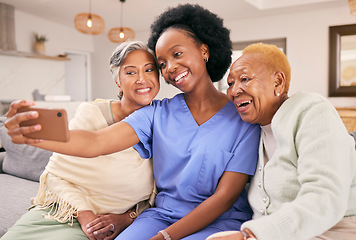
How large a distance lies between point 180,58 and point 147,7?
5055 mm

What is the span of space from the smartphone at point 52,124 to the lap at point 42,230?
0.53 meters

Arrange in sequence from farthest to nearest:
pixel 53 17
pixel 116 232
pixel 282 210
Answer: pixel 53 17
pixel 116 232
pixel 282 210

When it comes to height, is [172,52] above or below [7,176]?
above

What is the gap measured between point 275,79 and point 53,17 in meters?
6.71

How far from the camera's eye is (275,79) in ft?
3.23

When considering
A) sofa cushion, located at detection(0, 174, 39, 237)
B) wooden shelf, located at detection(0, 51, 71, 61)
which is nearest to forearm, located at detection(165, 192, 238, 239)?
sofa cushion, located at detection(0, 174, 39, 237)

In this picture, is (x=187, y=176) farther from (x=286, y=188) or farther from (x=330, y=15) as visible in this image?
(x=330, y=15)

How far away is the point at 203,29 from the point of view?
1.24 meters

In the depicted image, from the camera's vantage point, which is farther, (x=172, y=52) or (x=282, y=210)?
(x=172, y=52)

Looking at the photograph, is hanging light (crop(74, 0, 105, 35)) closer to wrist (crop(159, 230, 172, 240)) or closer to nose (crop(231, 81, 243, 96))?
nose (crop(231, 81, 243, 96))

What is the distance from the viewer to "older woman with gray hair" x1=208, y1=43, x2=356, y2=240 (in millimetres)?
700

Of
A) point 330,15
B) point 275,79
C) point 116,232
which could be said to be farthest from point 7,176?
point 330,15

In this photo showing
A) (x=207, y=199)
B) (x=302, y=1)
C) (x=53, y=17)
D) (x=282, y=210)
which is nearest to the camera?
(x=282, y=210)

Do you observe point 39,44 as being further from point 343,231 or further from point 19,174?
point 343,231
